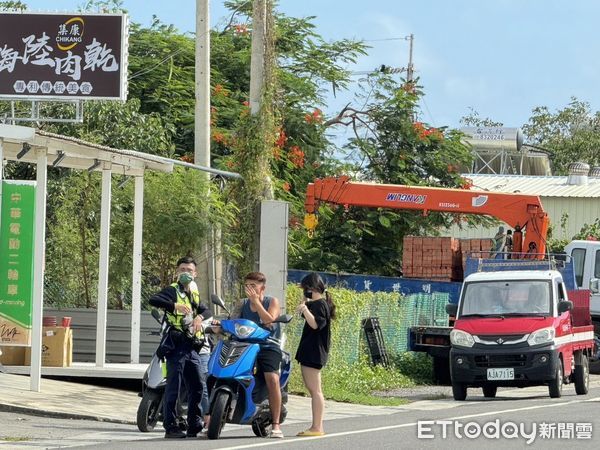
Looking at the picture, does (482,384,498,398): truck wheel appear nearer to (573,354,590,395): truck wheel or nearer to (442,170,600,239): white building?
(573,354,590,395): truck wheel

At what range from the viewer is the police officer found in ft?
46.3

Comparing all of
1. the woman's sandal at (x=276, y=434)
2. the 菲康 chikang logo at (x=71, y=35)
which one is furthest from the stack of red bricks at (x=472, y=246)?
the woman's sandal at (x=276, y=434)

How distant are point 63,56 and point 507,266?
30.3 ft

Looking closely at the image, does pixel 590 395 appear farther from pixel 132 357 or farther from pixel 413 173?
pixel 413 173

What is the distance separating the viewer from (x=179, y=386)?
14.1m

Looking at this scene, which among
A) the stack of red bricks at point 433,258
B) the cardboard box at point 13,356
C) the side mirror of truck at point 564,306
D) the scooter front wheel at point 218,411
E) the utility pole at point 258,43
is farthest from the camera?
the stack of red bricks at point 433,258

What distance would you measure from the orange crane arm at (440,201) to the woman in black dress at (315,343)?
14.1 meters

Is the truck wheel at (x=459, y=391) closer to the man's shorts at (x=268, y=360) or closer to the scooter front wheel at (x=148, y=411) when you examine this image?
the scooter front wheel at (x=148, y=411)

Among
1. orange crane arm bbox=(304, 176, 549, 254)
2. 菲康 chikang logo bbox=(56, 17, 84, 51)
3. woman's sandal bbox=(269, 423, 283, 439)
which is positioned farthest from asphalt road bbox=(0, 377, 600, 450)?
orange crane arm bbox=(304, 176, 549, 254)

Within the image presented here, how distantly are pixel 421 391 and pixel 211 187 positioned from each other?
5484 millimetres

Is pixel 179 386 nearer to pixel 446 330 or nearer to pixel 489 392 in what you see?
pixel 489 392

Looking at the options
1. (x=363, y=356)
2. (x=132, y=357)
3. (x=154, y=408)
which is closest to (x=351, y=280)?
(x=363, y=356)

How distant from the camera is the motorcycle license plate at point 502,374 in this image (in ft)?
70.9

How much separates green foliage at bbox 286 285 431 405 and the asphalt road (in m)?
3.18
